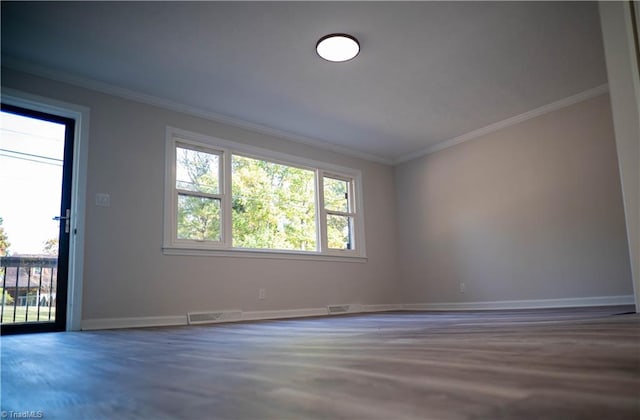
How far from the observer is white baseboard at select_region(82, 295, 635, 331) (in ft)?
12.2

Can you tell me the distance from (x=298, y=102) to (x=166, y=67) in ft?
4.57

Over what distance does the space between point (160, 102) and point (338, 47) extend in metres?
2.05

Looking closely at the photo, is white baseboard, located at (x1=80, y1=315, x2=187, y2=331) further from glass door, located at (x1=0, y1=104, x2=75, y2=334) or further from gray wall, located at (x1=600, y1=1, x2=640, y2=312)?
gray wall, located at (x1=600, y1=1, x2=640, y2=312)

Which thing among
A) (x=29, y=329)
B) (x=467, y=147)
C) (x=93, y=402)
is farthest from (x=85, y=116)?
(x=467, y=147)

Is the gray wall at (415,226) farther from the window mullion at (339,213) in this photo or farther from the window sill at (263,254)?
the window mullion at (339,213)

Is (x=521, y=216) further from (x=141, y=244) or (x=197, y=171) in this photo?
(x=141, y=244)

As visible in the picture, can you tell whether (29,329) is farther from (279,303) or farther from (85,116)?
(279,303)

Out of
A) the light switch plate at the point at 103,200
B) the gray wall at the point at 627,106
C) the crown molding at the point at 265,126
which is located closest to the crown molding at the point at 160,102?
the crown molding at the point at 265,126

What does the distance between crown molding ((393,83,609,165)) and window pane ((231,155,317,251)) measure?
1.76 metres

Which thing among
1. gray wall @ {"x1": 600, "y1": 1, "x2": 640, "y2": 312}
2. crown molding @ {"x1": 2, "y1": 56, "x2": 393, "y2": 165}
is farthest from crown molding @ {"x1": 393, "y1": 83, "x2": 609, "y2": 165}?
gray wall @ {"x1": 600, "y1": 1, "x2": 640, "y2": 312}

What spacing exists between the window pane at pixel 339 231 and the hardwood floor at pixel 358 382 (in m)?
4.01

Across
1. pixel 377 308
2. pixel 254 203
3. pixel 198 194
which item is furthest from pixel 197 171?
pixel 377 308

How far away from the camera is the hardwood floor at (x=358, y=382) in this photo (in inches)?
28.0

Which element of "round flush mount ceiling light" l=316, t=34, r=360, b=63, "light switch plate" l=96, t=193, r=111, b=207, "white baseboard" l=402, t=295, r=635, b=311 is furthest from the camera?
"white baseboard" l=402, t=295, r=635, b=311
